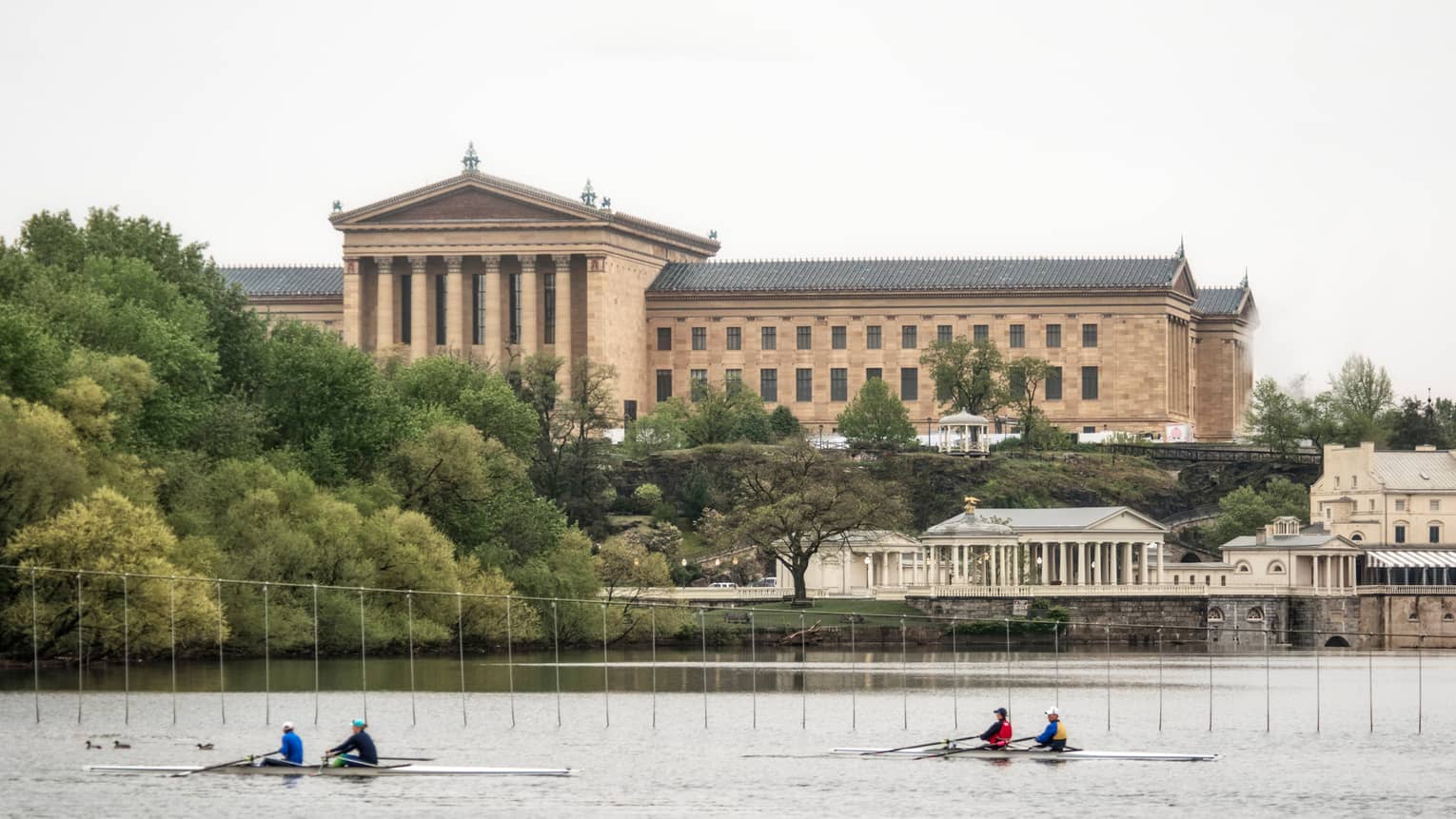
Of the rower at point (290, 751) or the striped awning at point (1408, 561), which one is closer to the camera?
the rower at point (290, 751)

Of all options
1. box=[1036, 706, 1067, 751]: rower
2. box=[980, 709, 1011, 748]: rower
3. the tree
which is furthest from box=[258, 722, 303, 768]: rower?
the tree

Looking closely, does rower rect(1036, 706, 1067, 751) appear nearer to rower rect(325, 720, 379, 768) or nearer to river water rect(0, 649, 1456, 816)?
river water rect(0, 649, 1456, 816)

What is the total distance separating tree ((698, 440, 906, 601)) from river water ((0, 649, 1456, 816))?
27766 millimetres

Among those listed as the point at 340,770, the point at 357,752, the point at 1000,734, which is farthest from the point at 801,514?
the point at 340,770

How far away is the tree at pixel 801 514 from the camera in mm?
180875

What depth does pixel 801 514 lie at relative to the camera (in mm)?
180875

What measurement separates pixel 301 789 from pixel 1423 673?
72.2 metres

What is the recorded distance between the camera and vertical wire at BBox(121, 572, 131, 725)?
11156 centimetres

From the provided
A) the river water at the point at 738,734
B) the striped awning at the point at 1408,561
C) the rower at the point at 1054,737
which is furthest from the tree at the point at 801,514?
the rower at the point at 1054,737

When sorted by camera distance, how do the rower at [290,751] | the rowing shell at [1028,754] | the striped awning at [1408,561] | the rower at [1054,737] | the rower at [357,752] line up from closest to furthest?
the rower at [290,751] → the rower at [357,752] → the rower at [1054,737] → the rowing shell at [1028,754] → the striped awning at [1408,561]

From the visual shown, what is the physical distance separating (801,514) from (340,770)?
8837cm

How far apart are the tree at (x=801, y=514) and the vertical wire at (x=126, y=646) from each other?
5603 centimetres

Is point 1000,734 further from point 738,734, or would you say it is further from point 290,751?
point 290,751

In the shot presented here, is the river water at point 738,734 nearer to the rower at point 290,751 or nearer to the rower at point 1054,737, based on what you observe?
the rower at point 290,751
